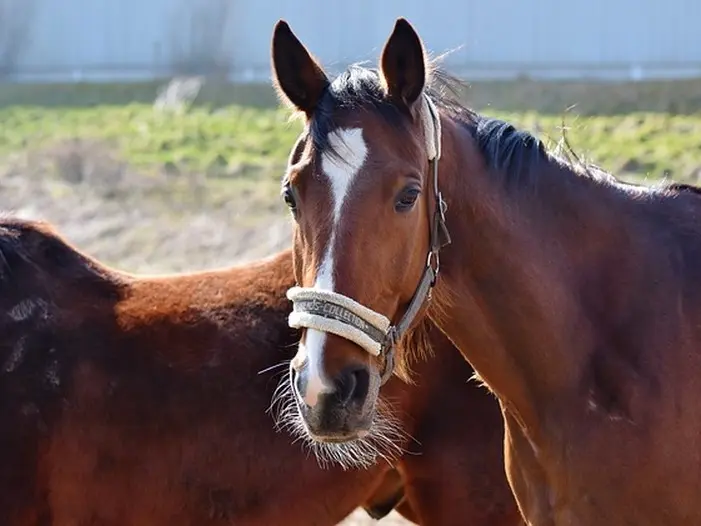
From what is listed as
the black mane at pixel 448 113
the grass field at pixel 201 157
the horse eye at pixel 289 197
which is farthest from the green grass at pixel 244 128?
the horse eye at pixel 289 197

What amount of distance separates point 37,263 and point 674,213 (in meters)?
2.56

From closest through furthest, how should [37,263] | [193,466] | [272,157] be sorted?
[193,466], [37,263], [272,157]

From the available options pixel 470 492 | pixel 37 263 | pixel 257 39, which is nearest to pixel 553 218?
pixel 470 492

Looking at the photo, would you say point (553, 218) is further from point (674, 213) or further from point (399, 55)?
point (399, 55)

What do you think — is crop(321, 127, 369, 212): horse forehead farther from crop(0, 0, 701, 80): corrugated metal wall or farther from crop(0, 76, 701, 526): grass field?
crop(0, 0, 701, 80): corrugated metal wall

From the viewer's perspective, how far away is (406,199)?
2.89 meters

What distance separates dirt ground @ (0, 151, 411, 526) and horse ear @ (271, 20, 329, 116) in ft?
26.1

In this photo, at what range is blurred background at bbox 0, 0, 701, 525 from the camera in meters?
13.2

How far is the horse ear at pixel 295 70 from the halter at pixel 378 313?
0.32m

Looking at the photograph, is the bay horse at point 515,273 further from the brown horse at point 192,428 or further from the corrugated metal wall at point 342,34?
the corrugated metal wall at point 342,34

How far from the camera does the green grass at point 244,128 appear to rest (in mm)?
13977

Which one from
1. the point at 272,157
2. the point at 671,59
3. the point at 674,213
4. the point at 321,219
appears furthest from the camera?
the point at 671,59

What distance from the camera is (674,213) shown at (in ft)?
11.1

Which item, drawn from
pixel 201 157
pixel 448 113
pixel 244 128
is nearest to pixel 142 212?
pixel 201 157
